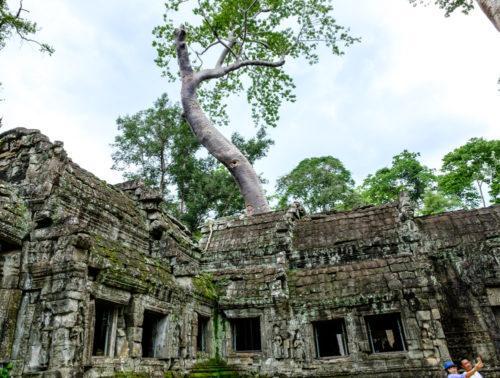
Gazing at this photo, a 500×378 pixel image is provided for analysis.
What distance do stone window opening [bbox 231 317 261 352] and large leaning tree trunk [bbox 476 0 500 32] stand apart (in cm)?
848

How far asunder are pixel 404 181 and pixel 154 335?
28.3 m

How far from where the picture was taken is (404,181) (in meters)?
31.4

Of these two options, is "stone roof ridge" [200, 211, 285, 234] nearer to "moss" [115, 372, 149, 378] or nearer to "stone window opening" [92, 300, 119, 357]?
"stone window opening" [92, 300, 119, 357]

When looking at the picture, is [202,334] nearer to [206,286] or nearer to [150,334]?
[206,286]

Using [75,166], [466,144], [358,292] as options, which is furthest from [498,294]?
[466,144]

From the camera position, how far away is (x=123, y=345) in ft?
23.1

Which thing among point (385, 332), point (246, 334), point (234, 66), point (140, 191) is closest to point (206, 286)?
point (246, 334)

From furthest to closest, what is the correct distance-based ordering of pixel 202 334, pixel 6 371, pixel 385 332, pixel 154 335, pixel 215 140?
pixel 215 140 < pixel 202 334 < pixel 385 332 < pixel 154 335 < pixel 6 371

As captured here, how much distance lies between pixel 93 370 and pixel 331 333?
599cm

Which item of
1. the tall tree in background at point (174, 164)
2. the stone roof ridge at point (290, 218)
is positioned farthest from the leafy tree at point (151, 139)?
the stone roof ridge at point (290, 218)

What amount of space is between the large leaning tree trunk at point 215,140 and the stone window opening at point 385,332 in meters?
7.81

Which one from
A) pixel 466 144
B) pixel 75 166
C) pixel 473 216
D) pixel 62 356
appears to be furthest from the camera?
pixel 466 144

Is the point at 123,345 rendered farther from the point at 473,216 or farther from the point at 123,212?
the point at 473,216

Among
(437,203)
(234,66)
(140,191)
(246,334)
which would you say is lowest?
(246,334)
